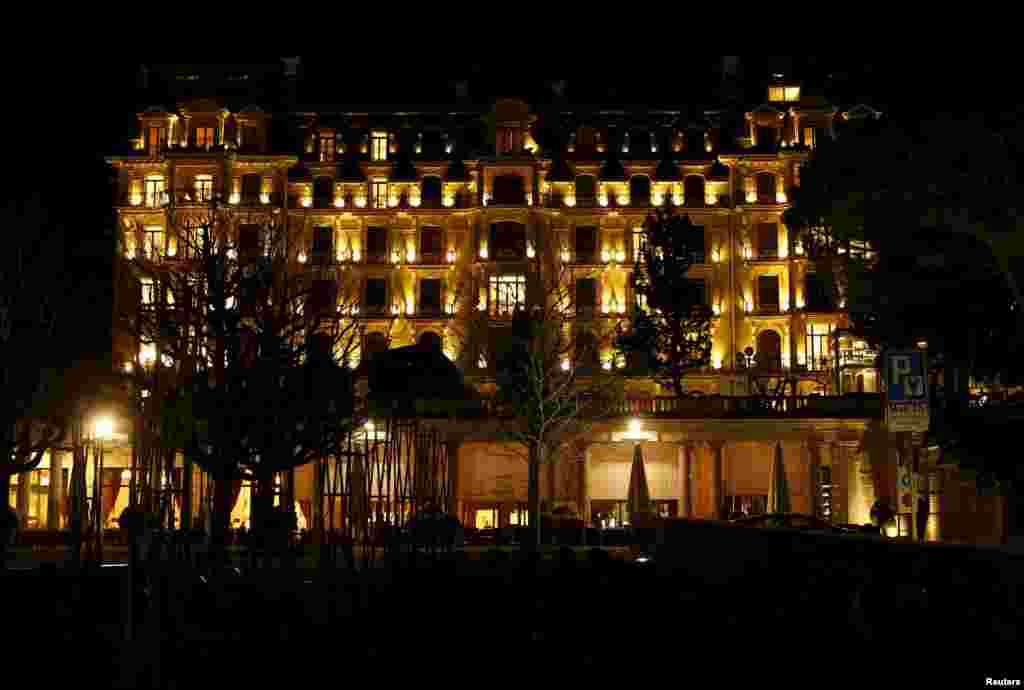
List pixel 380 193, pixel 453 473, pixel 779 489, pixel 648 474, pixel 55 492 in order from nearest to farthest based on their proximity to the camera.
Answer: pixel 779 489
pixel 55 492
pixel 453 473
pixel 648 474
pixel 380 193

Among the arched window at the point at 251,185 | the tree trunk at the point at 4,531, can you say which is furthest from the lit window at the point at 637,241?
the tree trunk at the point at 4,531

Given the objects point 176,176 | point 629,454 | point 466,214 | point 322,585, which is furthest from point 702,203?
point 322,585

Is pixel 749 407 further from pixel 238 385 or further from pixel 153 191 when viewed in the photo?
pixel 153 191

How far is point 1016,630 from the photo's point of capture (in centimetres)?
1315

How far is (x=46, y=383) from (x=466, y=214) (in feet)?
135

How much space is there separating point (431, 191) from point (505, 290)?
23.4 ft

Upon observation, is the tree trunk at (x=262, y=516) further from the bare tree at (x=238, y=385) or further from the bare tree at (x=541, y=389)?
the bare tree at (x=541, y=389)

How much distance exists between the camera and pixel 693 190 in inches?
3044

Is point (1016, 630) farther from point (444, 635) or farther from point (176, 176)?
point (176, 176)

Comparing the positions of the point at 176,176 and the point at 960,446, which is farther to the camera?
the point at 176,176

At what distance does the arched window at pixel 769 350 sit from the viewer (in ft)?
242

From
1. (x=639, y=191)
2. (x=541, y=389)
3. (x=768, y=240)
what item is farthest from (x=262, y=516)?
(x=768, y=240)

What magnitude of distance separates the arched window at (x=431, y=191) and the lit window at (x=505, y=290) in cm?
572

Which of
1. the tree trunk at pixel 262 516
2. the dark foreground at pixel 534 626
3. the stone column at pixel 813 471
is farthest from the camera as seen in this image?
the stone column at pixel 813 471
